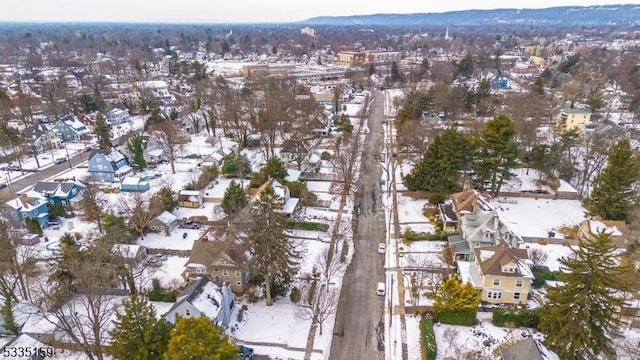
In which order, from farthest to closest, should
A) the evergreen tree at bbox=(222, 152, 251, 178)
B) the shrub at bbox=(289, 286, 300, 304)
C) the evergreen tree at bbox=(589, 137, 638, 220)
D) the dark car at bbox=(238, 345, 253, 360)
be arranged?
1. the evergreen tree at bbox=(222, 152, 251, 178)
2. the evergreen tree at bbox=(589, 137, 638, 220)
3. the shrub at bbox=(289, 286, 300, 304)
4. the dark car at bbox=(238, 345, 253, 360)

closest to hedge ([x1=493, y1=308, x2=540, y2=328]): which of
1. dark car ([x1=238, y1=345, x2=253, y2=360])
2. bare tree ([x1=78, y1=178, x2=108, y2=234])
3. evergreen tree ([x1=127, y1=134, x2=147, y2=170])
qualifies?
dark car ([x1=238, y1=345, x2=253, y2=360])

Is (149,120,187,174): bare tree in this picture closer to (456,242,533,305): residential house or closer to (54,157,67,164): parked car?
(54,157,67,164): parked car

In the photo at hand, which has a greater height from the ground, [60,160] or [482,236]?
[482,236]

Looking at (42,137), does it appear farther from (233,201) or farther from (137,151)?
(233,201)

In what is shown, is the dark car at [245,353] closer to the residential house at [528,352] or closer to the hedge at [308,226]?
the residential house at [528,352]

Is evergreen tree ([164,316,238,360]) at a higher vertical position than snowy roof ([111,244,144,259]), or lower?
higher

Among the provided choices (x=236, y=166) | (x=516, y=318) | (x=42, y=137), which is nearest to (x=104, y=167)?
(x=236, y=166)
